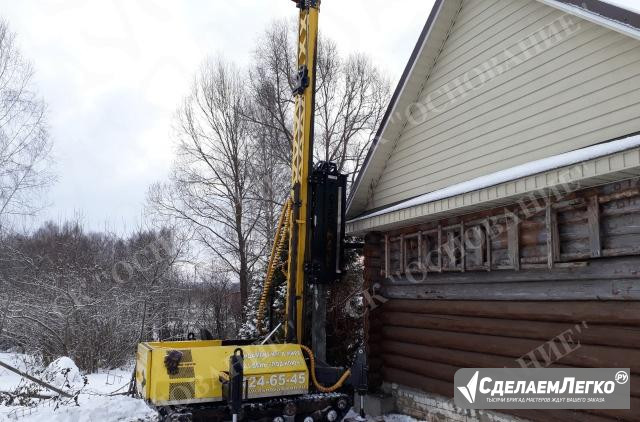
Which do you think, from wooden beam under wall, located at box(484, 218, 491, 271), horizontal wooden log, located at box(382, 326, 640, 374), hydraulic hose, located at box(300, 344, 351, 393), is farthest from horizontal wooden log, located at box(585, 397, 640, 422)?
hydraulic hose, located at box(300, 344, 351, 393)

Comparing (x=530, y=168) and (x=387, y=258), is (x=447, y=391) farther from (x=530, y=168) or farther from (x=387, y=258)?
(x=530, y=168)

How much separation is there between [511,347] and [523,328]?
0.33 meters

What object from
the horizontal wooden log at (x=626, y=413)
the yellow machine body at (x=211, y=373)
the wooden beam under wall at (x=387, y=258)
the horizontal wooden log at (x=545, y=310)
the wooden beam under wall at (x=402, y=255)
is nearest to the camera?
the horizontal wooden log at (x=626, y=413)

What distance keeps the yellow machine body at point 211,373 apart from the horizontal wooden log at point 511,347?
2.30 metres

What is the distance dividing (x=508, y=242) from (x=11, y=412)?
8664 millimetres

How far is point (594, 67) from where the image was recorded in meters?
5.45

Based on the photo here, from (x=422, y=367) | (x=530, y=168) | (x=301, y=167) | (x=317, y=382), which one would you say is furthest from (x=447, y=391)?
(x=301, y=167)

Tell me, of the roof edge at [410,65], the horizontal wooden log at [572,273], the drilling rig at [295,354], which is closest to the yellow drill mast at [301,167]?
the drilling rig at [295,354]

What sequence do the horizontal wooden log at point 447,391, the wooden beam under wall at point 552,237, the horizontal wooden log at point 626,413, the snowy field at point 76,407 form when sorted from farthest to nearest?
1. the snowy field at point 76,407
2. the wooden beam under wall at point 552,237
3. the horizontal wooden log at point 447,391
4. the horizontal wooden log at point 626,413

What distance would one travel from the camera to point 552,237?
5688 mm

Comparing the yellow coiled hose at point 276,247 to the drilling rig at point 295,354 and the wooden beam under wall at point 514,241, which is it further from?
the wooden beam under wall at point 514,241

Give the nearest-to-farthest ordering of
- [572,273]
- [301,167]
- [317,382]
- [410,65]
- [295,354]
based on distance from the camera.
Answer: [572,273]
[295,354]
[317,382]
[301,167]
[410,65]

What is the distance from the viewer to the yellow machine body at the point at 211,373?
5809mm

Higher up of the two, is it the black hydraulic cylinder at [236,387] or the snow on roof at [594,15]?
the snow on roof at [594,15]
